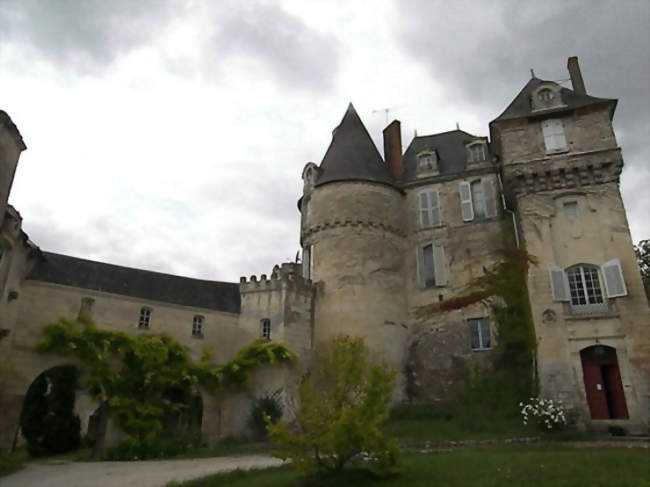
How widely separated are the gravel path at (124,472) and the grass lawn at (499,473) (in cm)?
140

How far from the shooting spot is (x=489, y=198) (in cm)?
2145

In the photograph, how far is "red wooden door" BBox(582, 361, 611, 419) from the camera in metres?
15.3

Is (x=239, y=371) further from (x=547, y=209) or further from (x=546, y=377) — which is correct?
(x=547, y=209)

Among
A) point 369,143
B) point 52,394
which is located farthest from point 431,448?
point 369,143

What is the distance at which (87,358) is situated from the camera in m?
16.6

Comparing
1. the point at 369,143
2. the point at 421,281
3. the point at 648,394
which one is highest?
the point at 369,143

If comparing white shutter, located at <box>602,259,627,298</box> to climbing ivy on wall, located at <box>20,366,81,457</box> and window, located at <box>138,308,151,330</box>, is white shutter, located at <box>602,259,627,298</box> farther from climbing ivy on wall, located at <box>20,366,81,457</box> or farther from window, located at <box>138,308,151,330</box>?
climbing ivy on wall, located at <box>20,366,81,457</box>

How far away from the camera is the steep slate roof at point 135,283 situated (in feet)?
59.6

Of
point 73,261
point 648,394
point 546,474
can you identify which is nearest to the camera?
point 546,474

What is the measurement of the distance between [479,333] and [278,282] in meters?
8.48

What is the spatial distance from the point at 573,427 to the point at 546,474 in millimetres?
7986

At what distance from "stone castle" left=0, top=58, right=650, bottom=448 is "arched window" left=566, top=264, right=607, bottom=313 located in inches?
1.9

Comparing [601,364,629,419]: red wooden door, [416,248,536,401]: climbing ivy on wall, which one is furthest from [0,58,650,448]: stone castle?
[416,248,536,401]: climbing ivy on wall

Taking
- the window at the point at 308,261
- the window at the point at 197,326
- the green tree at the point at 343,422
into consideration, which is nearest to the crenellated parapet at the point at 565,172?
the window at the point at 308,261
